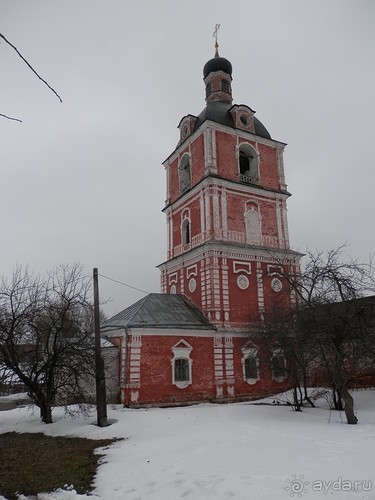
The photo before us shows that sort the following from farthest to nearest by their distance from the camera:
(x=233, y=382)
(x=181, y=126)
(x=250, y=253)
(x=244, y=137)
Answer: (x=181, y=126) → (x=244, y=137) → (x=250, y=253) → (x=233, y=382)

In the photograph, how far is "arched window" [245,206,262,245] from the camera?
25077 mm

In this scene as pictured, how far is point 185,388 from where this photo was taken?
20.5 meters

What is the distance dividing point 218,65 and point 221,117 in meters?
6.52

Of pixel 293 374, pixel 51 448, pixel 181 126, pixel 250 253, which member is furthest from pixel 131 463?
pixel 181 126

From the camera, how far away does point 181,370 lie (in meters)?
20.8

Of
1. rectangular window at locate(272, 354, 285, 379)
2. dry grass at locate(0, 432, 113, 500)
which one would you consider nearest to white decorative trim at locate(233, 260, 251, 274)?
rectangular window at locate(272, 354, 285, 379)

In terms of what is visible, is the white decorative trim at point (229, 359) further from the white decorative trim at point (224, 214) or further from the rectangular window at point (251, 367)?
the white decorative trim at point (224, 214)

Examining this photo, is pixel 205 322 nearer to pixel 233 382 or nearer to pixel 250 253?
pixel 233 382

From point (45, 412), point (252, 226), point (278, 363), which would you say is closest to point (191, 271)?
point (252, 226)

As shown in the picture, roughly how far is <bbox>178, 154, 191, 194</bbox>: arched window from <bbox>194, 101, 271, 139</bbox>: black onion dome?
235 centimetres

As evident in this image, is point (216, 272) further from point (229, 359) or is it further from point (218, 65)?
point (218, 65)

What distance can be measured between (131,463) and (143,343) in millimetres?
11213

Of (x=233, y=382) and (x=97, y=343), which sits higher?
(x=97, y=343)

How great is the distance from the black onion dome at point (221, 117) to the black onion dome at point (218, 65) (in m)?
3.31
